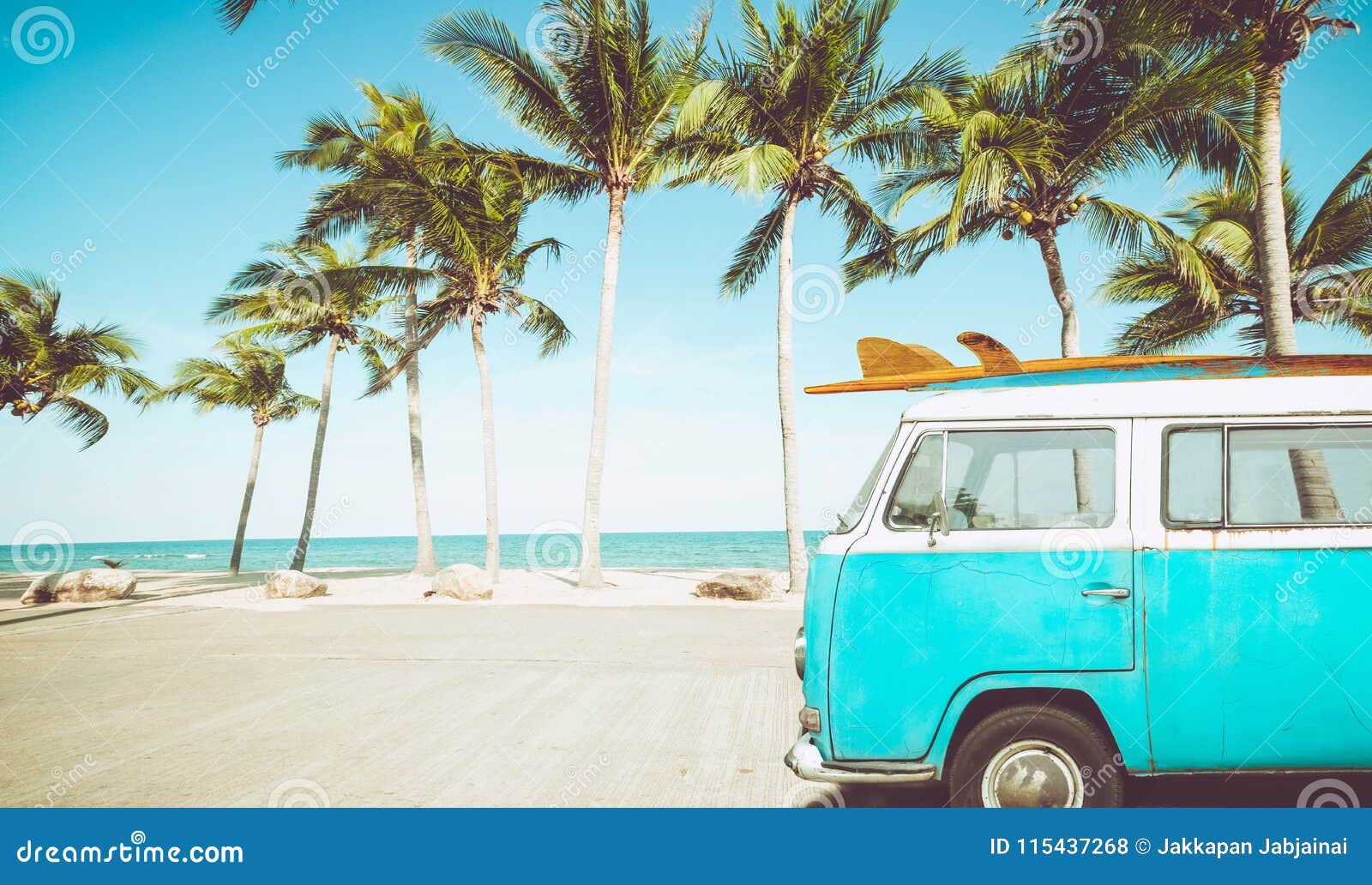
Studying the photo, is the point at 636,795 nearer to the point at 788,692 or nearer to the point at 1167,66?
the point at 788,692

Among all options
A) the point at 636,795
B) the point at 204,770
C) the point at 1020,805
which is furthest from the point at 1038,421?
the point at 204,770

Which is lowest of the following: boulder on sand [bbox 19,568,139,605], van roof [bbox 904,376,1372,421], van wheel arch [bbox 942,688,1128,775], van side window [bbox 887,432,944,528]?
boulder on sand [bbox 19,568,139,605]

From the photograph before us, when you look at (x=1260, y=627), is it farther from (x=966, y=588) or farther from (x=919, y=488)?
(x=919, y=488)

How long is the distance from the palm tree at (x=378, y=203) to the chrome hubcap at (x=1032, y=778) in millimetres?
19396

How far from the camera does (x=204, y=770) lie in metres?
4.79

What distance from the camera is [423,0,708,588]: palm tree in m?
16.6

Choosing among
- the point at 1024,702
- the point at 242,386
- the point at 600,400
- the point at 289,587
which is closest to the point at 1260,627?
the point at 1024,702

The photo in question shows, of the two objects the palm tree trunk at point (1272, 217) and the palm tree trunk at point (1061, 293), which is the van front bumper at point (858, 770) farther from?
the palm tree trunk at point (1061, 293)

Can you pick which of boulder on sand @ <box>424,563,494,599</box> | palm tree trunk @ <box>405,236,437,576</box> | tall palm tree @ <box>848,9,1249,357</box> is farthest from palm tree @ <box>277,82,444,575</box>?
tall palm tree @ <box>848,9,1249,357</box>

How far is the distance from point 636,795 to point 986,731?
203 centimetres

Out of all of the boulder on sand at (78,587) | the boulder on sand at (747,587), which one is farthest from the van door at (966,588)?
the boulder on sand at (78,587)

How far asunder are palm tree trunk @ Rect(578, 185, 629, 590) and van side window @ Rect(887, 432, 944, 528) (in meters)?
13.7

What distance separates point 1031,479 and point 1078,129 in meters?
12.6

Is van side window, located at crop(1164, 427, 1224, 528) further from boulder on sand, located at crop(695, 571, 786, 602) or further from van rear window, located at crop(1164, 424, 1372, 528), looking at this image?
boulder on sand, located at crop(695, 571, 786, 602)
